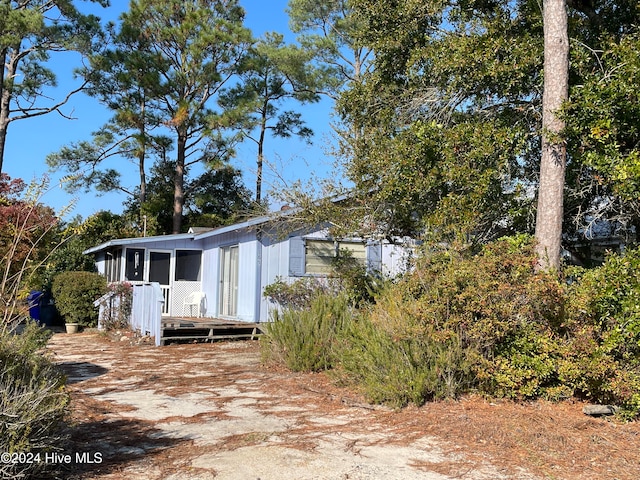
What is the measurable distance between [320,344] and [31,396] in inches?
208

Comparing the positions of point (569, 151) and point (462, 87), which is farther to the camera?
point (462, 87)

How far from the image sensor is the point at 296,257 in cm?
1423

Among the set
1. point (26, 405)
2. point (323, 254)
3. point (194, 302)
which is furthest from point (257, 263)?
point (26, 405)

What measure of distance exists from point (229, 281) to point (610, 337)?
11.3 m

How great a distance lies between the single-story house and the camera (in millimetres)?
14258

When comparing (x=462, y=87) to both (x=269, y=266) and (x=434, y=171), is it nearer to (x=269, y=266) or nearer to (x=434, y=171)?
(x=434, y=171)

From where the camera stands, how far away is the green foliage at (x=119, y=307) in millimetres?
15680

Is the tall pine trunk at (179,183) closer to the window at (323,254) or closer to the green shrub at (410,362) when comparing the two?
the window at (323,254)

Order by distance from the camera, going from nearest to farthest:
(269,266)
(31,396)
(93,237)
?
(31,396) → (269,266) → (93,237)

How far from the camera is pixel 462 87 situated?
358 inches

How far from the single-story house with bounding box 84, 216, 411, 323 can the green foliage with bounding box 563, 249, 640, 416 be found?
5105mm

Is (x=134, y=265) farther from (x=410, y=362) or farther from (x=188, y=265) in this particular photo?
(x=410, y=362)

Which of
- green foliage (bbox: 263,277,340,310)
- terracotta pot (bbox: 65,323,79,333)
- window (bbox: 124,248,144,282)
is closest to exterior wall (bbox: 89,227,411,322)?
green foliage (bbox: 263,277,340,310)

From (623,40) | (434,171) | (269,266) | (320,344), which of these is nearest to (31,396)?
(320,344)
